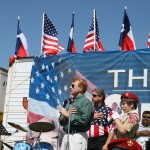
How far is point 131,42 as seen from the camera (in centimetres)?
1041

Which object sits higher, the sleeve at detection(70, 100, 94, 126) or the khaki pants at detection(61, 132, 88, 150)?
the sleeve at detection(70, 100, 94, 126)

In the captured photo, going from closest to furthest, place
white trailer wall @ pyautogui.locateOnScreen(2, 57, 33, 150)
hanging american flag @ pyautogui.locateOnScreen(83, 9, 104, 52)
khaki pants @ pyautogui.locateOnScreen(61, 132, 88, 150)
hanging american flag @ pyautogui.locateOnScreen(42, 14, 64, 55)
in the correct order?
khaki pants @ pyautogui.locateOnScreen(61, 132, 88, 150)
hanging american flag @ pyautogui.locateOnScreen(42, 14, 64, 55)
hanging american flag @ pyautogui.locateOnScreen(83, 9, 104, 52)
white trailer wall @ pyautogui.locateOnScreen(2, 57, 33, 150)

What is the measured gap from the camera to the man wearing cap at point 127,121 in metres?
4.40

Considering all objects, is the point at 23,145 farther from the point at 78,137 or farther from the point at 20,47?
the point at 20,47

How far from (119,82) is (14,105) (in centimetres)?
551

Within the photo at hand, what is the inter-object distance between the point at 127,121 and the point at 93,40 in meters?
6.98

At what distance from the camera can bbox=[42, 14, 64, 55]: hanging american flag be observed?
1098cm

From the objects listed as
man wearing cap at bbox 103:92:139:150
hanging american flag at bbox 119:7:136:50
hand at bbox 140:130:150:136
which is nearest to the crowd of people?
man wearing cap at bbox 103:92:139:150

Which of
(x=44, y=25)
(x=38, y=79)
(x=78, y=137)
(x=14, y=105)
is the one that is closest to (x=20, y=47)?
(x=44, y=25)

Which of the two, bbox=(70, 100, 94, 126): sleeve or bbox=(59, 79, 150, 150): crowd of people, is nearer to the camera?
bbox=(59, 79, 150, 150): crowd of people

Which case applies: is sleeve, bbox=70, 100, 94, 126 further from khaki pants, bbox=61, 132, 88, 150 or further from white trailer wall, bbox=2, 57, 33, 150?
white trailer wall, bbox=2, 57, 33, 150

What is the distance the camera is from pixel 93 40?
11.3 meters

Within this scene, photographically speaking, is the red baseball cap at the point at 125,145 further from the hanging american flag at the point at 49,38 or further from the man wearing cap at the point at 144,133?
the hanging american flag at the point at 49,38

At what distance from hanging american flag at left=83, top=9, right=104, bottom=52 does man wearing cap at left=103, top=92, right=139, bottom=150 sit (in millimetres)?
6439
